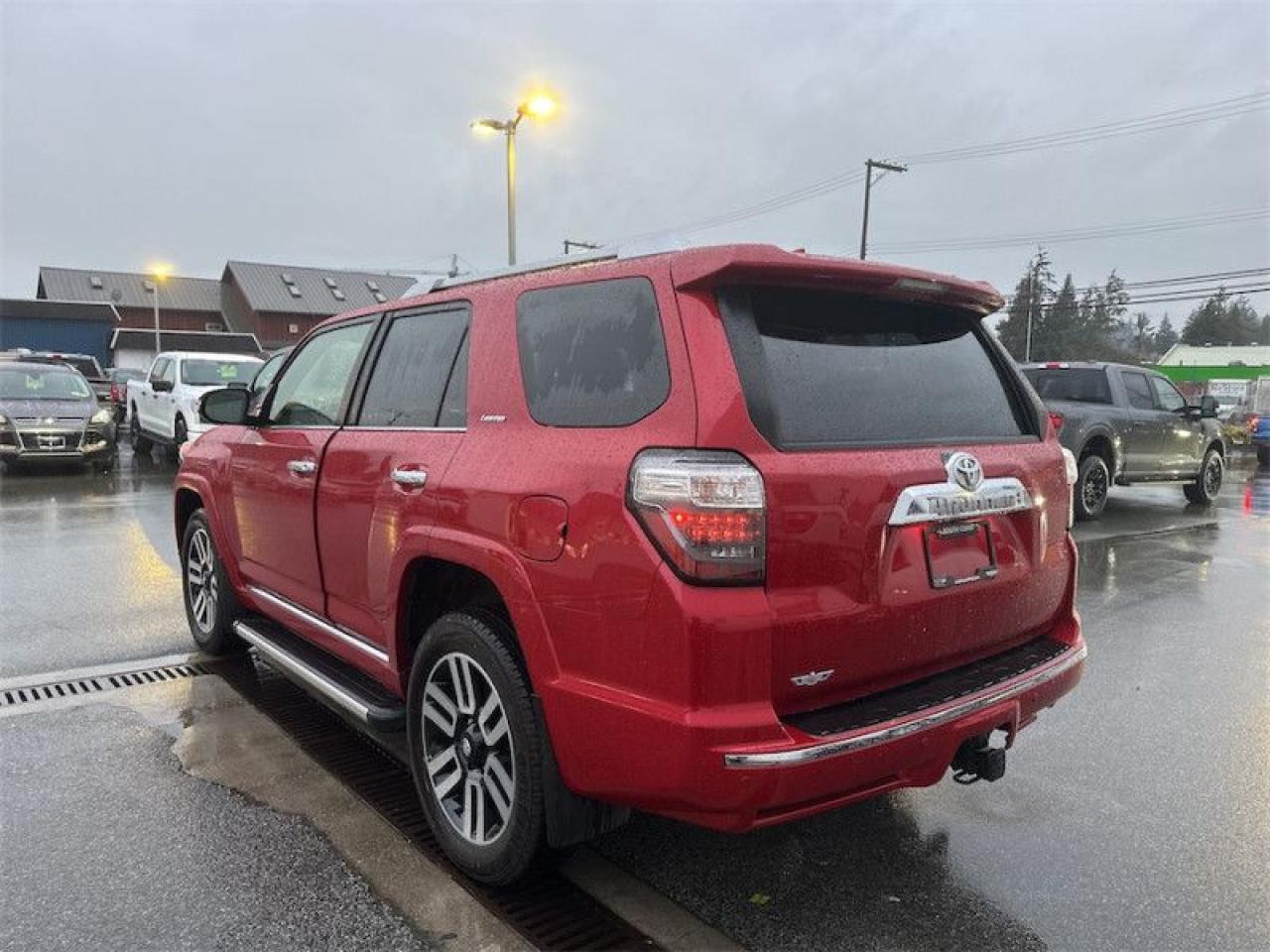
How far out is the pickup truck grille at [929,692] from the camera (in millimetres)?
2438

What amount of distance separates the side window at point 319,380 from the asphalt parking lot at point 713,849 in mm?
1410

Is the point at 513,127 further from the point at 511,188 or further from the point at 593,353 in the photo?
the point at 593,353

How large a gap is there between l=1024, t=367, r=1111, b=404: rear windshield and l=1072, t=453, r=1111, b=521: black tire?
0.85 metres

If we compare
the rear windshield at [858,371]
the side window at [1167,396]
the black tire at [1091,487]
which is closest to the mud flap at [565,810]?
the rear windshield at [858,371]

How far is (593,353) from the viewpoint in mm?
2736

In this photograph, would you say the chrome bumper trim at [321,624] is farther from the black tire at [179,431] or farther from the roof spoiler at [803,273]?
the black tire at [179,431]

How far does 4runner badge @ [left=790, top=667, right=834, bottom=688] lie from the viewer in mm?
2402

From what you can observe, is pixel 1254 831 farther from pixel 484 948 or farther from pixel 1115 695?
pixel 484 948

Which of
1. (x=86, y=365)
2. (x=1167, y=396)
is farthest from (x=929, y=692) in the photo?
(x=86, y=365)

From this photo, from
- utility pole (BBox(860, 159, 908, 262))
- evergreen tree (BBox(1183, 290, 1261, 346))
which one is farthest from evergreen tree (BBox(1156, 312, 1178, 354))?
utility pole (BBox(860, 159, 908, 262))

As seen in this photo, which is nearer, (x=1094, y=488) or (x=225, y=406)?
(x=225, y=406)

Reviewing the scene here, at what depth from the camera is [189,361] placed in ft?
51.4

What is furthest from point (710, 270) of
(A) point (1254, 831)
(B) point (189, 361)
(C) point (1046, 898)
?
(B) point (189, 361)

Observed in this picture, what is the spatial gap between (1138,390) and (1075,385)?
1.11m
